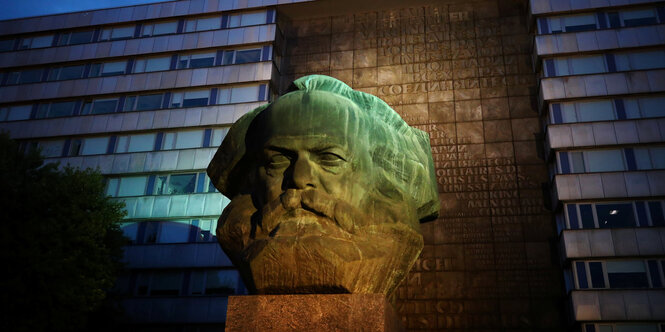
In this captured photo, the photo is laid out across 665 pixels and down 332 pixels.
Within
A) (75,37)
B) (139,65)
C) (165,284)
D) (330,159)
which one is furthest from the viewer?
(75,37)

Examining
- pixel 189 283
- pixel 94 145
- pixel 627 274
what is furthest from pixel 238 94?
pixel 627 274

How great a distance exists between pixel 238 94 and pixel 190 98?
2770 millimetres

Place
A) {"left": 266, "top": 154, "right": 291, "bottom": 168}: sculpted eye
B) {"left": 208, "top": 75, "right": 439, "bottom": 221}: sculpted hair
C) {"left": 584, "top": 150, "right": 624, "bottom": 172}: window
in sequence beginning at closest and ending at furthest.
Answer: {"left": 266, "top": 154, "right": 291, "bottom": 168}: sculpted eye < {"left": 208, "top": 75, "right": 439, "bottom": 221}: sculpted hair < {"left": 584, "top": 150, "right": 624, "bottom": 172}: window

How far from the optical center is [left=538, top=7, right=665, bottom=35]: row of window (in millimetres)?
22594

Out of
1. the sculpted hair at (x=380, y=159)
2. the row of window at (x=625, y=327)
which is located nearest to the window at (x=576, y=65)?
the row of window at (x=625, y=327)

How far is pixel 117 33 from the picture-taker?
29.2 meters

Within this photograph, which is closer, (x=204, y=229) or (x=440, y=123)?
(x=440, y=123)

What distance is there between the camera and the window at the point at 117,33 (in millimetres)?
29000

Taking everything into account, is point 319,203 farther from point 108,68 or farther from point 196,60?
point 108,68

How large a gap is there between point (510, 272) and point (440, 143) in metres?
6.03

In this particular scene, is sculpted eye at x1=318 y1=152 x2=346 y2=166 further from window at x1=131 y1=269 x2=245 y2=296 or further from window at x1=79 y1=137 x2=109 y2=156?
window at x1=79 y1=137 x2=109 y2=156

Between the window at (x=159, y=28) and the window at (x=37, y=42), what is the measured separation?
633 cm

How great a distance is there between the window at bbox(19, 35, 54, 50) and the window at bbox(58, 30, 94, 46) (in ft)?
2.31

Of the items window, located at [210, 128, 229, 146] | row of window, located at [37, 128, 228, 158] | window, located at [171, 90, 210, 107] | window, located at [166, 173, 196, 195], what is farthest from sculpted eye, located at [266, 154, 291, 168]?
window, located at [171, 90, 210, 107]
